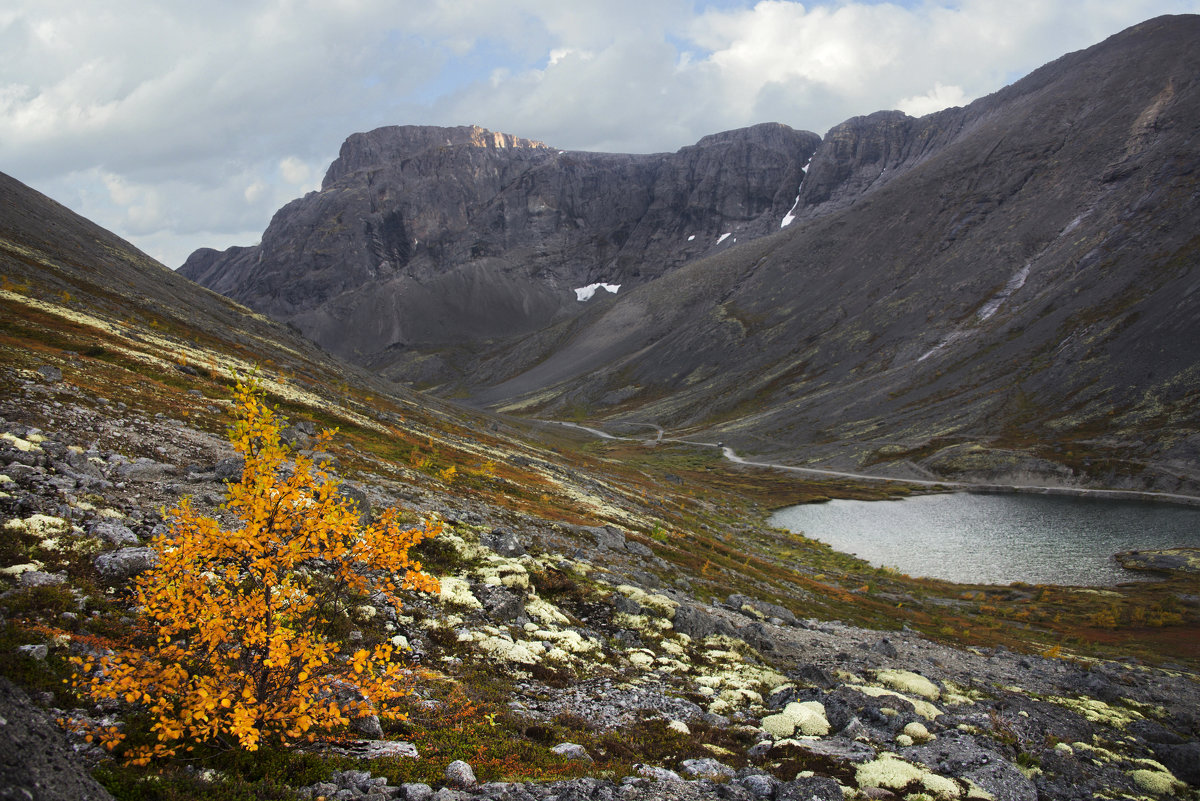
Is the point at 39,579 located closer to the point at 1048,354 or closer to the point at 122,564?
the point at 122,564

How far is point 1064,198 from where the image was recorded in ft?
621

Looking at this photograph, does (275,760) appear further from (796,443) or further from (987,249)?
(987,249)

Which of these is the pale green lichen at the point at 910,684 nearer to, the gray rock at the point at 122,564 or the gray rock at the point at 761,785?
the gray rock at the point at 761,785

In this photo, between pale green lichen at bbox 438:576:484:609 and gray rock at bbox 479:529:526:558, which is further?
gray rock at bbox 479:529:526:558

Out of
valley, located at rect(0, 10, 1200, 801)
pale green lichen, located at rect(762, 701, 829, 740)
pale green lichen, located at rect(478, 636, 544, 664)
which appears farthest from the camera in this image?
pale green lichen, located at rect(478, 636, 544, 664)

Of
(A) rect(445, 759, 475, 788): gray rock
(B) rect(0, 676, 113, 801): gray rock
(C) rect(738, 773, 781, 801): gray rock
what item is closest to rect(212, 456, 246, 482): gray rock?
(B) rect(0, 676, 113, 801): gray rock

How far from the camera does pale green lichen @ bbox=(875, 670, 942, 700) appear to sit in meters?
21.1

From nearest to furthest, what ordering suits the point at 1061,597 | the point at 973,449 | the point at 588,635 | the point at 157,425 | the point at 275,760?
the point at 275,760 < the point at 588,635 < the point at 157,425 < the point at 1061,597 < the point at 973,449

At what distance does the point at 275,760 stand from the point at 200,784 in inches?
44.2

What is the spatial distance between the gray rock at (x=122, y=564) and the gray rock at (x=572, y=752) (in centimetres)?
990

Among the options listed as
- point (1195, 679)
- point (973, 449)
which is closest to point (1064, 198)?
point (973, 449)

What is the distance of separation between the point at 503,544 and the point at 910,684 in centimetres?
1649

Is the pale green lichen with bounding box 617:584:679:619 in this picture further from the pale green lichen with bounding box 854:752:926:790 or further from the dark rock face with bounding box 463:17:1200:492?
the dark rock face with bounding box 463:17:1200:492

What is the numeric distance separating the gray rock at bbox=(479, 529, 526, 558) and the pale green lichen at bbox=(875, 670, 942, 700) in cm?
1506
